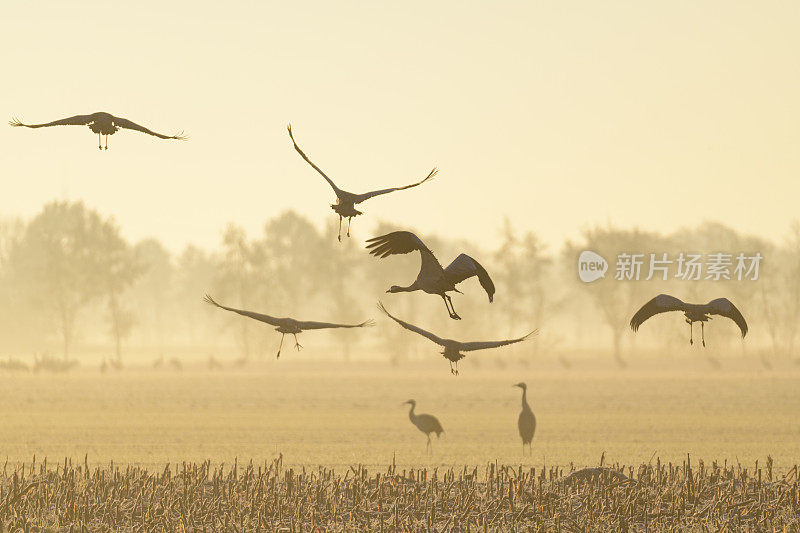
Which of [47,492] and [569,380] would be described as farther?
[569,380]

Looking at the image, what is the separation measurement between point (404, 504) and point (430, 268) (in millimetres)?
7941

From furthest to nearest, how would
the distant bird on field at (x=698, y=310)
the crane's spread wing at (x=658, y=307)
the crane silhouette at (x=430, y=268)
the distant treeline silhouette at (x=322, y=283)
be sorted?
1. the distant treeline silhouette at (x=322, y=283)
2. the crane's spread wing at (x=658, y=307)
3. the distant bird on field at (x=698, y=310)
4. the crane silhouette at (x=430, y=268)

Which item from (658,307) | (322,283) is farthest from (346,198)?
(322,283)

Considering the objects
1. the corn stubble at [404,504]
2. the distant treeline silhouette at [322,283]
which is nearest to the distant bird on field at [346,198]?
the corn stubble at [404,504]

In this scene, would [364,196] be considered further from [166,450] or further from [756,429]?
[756,429]

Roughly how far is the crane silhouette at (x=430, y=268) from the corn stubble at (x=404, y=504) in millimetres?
6753

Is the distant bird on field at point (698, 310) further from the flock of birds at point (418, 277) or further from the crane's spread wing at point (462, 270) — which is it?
the crane's spread wing at point (462, 270)

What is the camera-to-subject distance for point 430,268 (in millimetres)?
8602

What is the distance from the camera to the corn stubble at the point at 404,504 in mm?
14773

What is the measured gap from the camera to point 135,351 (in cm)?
12744

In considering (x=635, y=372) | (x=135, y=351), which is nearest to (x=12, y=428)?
(x=635, y=372)

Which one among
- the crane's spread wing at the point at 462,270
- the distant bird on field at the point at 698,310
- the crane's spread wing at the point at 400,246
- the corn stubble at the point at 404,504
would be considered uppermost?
the crane's spread wing at the point at 400,246

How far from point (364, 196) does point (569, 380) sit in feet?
178

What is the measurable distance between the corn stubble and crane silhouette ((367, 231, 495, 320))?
22.2 feet
